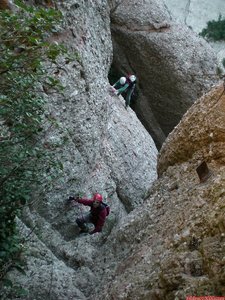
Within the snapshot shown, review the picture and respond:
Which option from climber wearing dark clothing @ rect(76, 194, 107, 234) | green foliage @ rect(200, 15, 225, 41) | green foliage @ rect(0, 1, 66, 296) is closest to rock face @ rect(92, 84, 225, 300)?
climber wearing dark clothing @ rect(76, 194, 107, 234)

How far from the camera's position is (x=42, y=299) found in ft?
22.0

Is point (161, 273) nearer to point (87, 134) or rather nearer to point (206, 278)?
point (206, 278)

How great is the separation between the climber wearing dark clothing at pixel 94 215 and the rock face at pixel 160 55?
31.8 feet

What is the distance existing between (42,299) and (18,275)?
0.62 m

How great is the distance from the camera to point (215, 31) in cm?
3300

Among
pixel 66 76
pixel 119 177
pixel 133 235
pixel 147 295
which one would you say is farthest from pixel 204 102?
pixel 119 177

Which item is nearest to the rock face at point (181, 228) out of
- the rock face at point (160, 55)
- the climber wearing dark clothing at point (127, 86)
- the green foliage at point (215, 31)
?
the climber wearing dark clothing at point (127, 86)

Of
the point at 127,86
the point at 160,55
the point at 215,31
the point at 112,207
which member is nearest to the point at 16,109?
the point at 112,207

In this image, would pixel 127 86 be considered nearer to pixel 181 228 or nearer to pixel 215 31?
pixel 181 228

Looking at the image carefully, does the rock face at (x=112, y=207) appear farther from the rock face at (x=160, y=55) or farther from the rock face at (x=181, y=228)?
the rock face at (x=160, y=55)

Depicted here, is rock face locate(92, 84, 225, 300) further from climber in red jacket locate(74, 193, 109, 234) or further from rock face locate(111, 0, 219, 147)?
rock face locate(111, 0, 219, 147)

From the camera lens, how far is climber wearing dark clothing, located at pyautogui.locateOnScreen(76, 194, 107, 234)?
372 inches

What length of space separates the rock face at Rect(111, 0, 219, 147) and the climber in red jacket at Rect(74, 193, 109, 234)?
964 cm

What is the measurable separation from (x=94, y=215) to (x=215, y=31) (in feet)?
88.2
